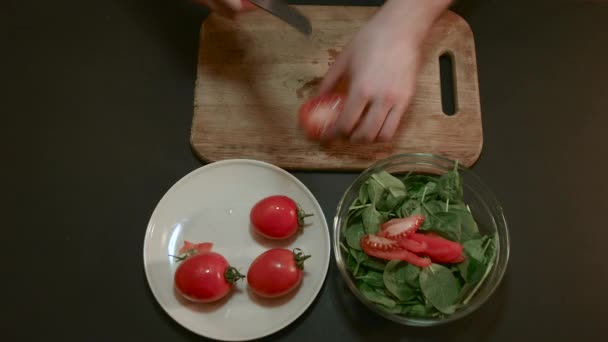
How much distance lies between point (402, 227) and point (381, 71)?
0.28m

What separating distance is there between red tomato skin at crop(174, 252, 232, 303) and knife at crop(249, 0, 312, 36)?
1.62 feet

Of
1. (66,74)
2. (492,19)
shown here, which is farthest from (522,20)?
(66,74)

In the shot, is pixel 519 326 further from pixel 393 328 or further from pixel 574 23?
pixel 574 23

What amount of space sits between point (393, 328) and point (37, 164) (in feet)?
2.71

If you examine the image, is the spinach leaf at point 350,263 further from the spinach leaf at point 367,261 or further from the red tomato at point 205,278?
the red tomato at point 205,278

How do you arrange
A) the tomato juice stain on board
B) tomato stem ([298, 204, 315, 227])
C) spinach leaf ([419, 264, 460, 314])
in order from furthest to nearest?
the tomato juice stain on board → tomato stem ([298, 204, 315, 227]) → spinach leaf ([419, 264, 460, 314])

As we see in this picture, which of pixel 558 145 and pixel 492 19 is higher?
pixel 492 19

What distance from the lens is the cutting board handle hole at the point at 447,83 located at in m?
1.04

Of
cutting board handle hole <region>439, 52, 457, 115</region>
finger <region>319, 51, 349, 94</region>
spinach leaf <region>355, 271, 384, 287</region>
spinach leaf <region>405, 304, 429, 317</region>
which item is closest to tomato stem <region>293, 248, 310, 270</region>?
spinach leaf <region>355, 271, 384, 287</region>

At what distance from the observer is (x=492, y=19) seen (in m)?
1.12

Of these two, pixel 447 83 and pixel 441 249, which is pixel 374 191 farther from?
pixel 447 83

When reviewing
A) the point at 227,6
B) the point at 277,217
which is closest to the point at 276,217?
the point at 277,217

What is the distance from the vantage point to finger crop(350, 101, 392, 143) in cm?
84

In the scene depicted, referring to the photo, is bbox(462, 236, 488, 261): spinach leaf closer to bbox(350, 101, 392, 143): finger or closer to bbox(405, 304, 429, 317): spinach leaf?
bbox(405, 304, 429, 317): spinach leaf
